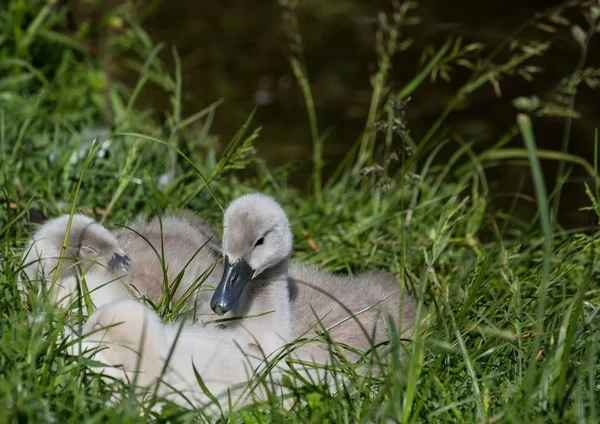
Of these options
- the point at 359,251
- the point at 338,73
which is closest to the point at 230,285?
the point at 359,251

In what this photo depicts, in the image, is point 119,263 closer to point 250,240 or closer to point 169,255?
point 169,255

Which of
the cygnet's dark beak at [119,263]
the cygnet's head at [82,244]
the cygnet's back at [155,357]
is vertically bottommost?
the cygnet's back at [155,357]

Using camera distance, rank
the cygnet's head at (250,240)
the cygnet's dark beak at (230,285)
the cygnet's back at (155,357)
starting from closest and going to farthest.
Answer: the cygnet's back at (155,357), the cygnet's dark beak at (230,285), the cygnet's head at (250,240)

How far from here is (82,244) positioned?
4.07 m

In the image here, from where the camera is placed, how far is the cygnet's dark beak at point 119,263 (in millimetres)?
4012

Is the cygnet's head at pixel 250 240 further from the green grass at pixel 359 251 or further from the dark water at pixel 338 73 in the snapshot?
the dark water at pixel 338 73

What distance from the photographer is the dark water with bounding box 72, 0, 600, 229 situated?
7.30 m

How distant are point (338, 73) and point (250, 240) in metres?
5.11

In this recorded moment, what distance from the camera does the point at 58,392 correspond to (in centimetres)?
291

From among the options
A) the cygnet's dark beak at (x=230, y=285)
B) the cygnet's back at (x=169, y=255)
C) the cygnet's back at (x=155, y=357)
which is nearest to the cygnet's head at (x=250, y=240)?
the cygnet's dark beak at (x=230, y=285)

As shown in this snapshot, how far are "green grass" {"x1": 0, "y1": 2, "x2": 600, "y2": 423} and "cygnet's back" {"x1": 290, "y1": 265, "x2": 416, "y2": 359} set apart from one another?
0.13m

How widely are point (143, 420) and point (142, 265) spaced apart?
136cm

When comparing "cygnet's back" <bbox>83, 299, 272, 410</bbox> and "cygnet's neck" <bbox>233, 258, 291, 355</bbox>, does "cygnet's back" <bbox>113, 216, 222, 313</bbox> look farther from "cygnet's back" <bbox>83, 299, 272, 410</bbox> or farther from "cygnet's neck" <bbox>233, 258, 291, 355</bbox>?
"cygnet's back" <bbox>83, 299, 272, 410</bbox>

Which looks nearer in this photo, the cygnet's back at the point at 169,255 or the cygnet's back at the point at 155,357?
the cygnet's back at the point at 155,357
